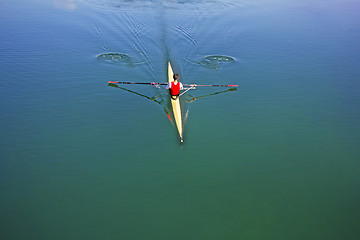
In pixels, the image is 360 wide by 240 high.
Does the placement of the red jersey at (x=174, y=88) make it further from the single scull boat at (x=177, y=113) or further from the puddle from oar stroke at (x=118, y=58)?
the puddle from oar stroke at (x=118, y=58)

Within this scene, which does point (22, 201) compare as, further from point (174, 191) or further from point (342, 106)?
point (342, 106)

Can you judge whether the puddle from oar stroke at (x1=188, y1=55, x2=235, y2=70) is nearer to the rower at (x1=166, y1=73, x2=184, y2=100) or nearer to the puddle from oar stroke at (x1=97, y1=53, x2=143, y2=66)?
the puddle from oar stroke at (x1=97, y1=53, x2=143, y2=66)

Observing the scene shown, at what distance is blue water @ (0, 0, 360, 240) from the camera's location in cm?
762

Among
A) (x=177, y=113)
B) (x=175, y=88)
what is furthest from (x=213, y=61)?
(x=177, y=113)

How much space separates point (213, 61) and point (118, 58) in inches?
187

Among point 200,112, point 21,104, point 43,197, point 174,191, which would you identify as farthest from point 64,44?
point 174,191

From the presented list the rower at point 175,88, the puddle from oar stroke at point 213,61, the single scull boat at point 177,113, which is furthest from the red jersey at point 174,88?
the puddle from oar stroke at point 213,61

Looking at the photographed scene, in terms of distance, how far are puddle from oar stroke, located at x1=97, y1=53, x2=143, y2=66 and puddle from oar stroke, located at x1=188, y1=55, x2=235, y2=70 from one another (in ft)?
9.31

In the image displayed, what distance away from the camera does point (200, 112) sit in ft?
38.0

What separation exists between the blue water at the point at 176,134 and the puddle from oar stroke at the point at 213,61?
0.10 meters

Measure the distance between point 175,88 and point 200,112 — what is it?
4.37 ft

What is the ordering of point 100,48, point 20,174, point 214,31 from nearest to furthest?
point 20,174, point 100,48, point 214,31

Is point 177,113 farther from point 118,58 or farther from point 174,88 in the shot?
point 118,58

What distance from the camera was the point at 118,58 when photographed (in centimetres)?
1505
